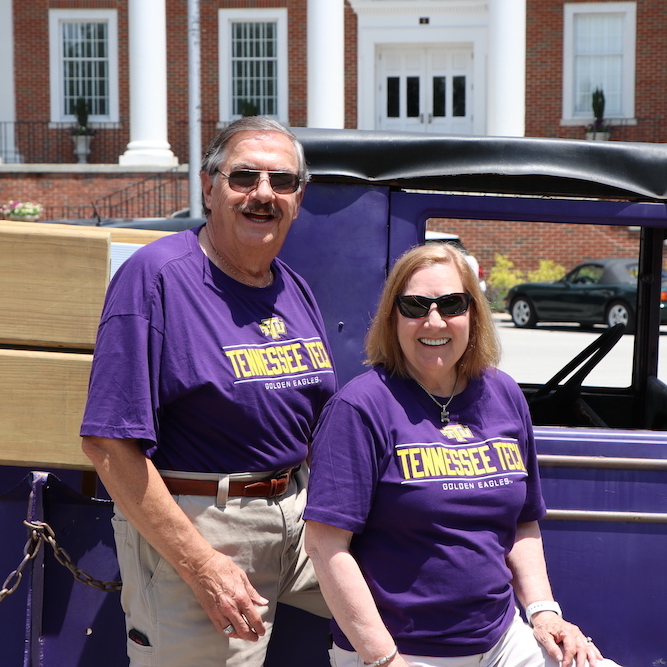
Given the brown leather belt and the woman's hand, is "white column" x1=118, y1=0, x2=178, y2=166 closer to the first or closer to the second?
the brown leather belt

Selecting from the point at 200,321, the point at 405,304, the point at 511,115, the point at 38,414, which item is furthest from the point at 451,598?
the point at 511,115

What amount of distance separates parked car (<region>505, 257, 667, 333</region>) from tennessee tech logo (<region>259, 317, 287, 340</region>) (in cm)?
1286

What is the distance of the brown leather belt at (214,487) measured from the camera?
227 centimetres

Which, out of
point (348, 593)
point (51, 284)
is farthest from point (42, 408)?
point (348, 593)

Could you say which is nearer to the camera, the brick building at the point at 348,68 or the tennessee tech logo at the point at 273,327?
the tennessee tech logo at the point at 273,327

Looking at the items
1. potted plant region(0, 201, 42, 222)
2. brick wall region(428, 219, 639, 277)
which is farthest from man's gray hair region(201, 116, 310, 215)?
brick wall region(428, 219, 639, 277)

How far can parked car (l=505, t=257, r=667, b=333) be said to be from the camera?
49.1 feet

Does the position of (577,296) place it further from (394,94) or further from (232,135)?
(232,135)

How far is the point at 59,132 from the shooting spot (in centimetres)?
2302

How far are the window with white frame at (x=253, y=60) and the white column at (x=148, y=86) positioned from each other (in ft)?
8.54

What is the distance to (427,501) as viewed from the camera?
83.8 inches

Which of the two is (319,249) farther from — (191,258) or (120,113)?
(120,113)

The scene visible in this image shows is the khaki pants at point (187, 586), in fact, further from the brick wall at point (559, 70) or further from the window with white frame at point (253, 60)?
the window with white frame at point (253, 60)

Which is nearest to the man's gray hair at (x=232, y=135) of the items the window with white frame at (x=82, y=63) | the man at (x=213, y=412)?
the man at (x=213, y=412)
